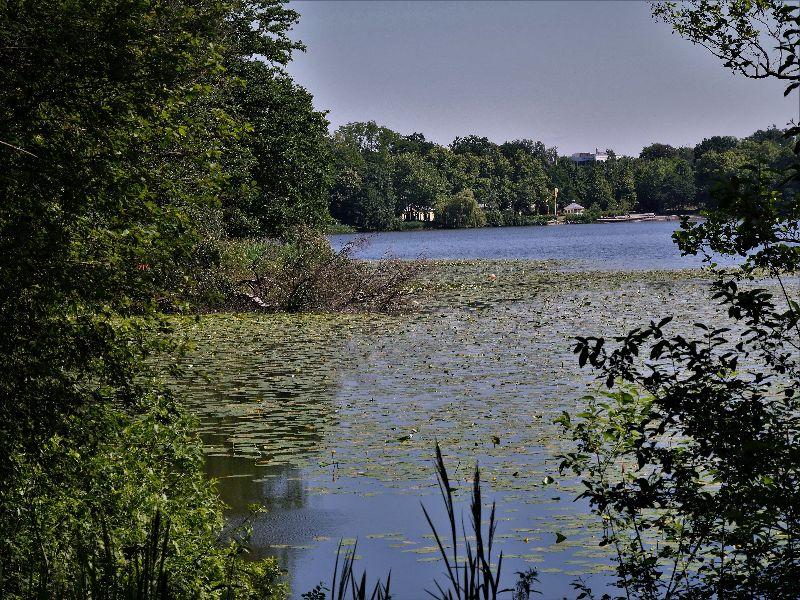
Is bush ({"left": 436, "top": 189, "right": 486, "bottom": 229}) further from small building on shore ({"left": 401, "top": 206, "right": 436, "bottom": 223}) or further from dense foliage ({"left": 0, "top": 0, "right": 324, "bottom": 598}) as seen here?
dense foliage ({"left": 0, "top": 0, "right": 324, "bottom": 598})

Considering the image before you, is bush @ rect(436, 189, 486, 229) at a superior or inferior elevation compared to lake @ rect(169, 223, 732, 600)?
superior

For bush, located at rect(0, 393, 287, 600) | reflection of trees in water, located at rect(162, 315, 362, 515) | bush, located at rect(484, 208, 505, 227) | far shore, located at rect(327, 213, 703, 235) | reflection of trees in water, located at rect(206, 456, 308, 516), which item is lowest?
A: reflection of trees in water, located at rect(206, 456, 308, 516)

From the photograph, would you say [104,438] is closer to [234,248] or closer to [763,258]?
[763,258]

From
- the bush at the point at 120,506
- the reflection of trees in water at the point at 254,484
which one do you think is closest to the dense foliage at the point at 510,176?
the reflection of trees in water at the point at 254,484

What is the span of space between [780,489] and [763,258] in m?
1.28

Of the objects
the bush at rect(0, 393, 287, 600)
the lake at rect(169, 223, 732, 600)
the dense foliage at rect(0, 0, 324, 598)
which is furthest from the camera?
the lake at rect(169, 223, 732, 600)

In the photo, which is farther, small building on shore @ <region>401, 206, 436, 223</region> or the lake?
small building on shore @ <region>401, 206, 436, 223</region>

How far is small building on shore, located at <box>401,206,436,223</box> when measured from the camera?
138m

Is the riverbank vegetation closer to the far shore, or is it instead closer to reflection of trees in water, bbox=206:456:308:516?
reflection of trees in water, bbox=206:456:308:516

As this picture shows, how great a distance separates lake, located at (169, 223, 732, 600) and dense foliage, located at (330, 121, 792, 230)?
105805mm

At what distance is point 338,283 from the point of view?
26.0m

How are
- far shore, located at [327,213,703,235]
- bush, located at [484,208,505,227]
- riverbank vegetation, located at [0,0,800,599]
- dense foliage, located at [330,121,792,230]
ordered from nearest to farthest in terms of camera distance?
riverbank vegetation, located at [0,0,800,599], far shore, located at [327,213,703,235], dense foliage, located at [330,121,792,230], bush, located at [484,208,505,227]

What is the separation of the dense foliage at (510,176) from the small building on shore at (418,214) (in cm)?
67

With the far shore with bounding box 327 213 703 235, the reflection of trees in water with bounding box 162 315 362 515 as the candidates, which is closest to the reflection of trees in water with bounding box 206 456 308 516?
the reflection of trees in water with bounding box 162 315 362 515
